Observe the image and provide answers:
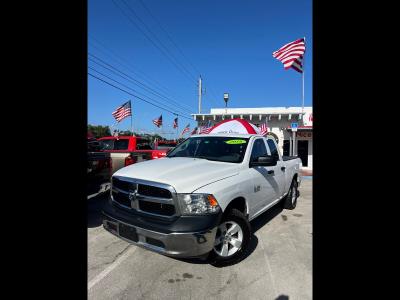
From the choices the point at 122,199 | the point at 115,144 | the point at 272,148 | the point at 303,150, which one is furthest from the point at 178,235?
the point at 303,150

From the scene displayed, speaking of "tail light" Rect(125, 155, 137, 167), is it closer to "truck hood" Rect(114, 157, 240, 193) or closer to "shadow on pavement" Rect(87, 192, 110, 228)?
"shadow on pavement" Rect(87, 192, 110, 228)

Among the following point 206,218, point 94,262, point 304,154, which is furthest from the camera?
point 304,154

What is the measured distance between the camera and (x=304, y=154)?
1761 centimetres

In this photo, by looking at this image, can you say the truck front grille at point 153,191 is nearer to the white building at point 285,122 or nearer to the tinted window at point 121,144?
the tinted window at point 121,144

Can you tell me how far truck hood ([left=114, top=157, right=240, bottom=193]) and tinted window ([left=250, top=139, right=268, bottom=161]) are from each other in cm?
66

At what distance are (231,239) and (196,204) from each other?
0.85m

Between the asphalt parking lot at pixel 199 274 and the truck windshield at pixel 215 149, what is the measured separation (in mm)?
1460

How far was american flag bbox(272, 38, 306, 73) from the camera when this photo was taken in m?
12.9

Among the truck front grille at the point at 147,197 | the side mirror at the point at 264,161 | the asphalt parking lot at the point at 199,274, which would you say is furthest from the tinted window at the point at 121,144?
the side mirror at the point at 264,161

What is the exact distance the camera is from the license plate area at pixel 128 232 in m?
3.20

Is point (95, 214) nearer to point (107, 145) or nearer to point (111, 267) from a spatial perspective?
point (111, 267)
